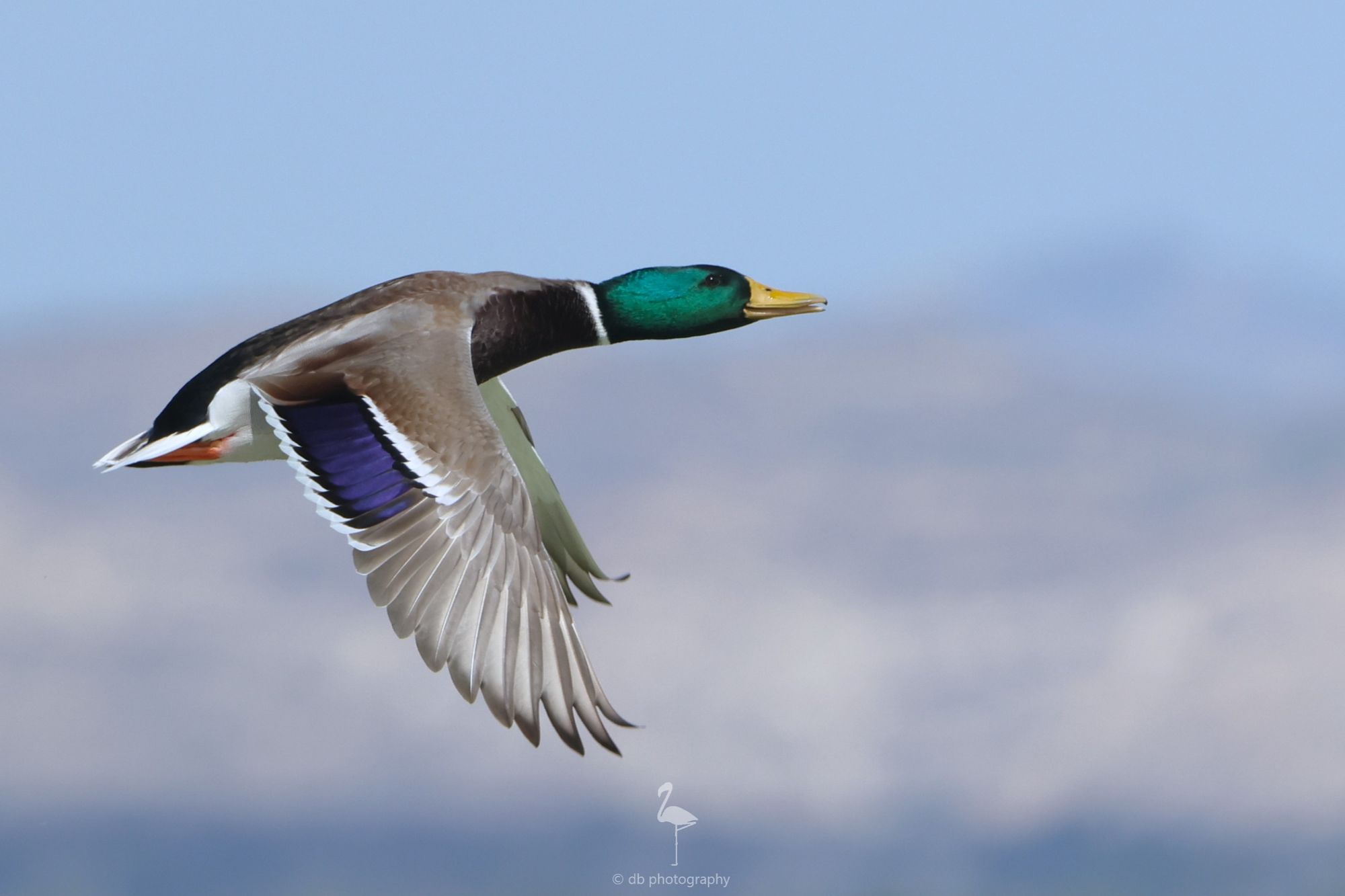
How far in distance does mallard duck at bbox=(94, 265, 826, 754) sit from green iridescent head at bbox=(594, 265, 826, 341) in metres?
0.20

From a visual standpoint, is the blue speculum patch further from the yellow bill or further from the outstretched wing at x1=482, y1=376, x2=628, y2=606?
the yellow bill

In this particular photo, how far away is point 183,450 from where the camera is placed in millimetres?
9586

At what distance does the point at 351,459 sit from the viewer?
8.50 metres

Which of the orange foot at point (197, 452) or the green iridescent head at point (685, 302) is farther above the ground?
the green iridescent head at point (685, 302)

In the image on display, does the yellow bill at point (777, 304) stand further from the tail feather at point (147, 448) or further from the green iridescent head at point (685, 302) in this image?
the tail feather at point (147, 448)

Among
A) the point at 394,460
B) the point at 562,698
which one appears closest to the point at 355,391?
the point at 394,460

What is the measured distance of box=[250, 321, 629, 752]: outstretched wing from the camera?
8016 millimetres

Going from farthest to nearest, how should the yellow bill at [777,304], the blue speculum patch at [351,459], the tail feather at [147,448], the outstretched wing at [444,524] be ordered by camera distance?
the yellow bill at [777,304], the tail feather at [147,448], the blue speculum patch at [351,459], the outstretched wing at [444,524]

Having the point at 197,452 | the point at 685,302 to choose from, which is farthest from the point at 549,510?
the point at 197,452

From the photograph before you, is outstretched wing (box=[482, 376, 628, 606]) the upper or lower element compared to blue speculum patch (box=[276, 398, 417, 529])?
lower

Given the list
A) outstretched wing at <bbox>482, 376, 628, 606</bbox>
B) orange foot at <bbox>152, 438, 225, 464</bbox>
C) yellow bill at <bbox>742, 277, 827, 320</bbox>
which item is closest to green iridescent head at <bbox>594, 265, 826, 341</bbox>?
yellow bill at <bbox>742, 277, 827, 320</bbox>

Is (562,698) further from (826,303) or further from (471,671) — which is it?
(826,303)

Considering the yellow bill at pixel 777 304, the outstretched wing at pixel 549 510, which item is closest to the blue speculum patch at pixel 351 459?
the outstretched wing at pixel 549 510

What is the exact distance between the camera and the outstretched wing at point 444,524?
8016 mm
